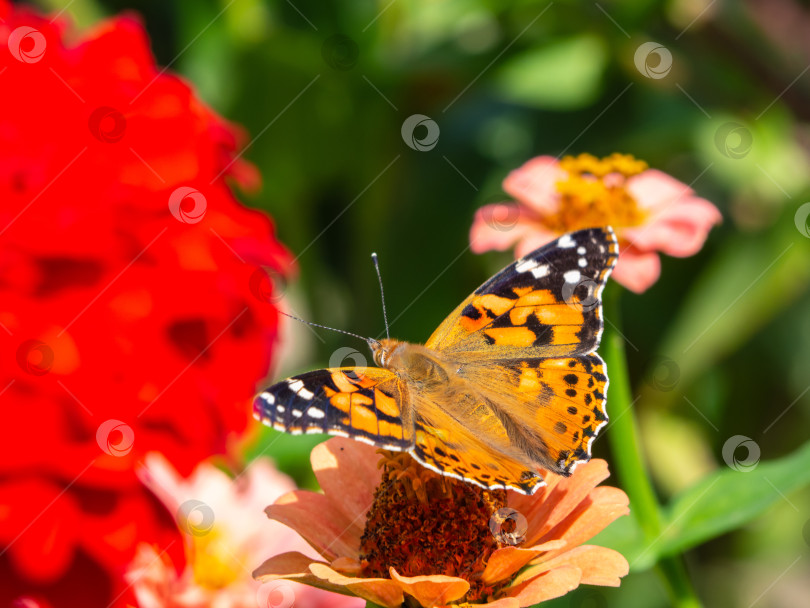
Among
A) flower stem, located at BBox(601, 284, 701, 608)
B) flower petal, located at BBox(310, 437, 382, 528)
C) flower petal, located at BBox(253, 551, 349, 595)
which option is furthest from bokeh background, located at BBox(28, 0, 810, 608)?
flower petal, located at BBox(253, 551, 349, 595)

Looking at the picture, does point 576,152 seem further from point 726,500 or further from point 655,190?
point 726,500

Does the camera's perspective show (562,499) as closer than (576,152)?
Yes

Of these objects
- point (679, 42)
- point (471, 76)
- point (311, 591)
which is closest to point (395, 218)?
point (471, 76)

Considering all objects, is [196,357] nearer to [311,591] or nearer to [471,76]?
[311,591]

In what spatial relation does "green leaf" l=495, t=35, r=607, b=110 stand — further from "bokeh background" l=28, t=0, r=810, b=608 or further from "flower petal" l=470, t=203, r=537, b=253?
"flower petal" l=470, t=203, r=537, b=253

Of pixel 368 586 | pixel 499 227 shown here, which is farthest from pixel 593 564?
pixel 499 227
